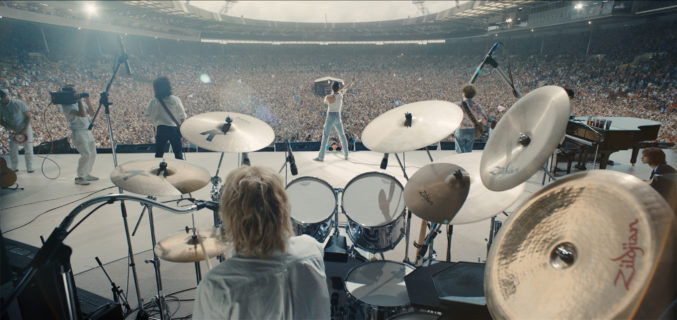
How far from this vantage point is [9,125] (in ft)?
14.7

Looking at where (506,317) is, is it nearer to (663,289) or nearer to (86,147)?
(663,289)

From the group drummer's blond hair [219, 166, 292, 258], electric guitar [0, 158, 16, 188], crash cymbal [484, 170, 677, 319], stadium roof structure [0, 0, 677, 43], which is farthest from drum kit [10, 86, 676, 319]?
stadium roof structure [0, 0, 677, 43]

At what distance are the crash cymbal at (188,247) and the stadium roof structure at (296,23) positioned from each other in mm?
18498

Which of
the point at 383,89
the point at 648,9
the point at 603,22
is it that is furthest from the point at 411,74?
the point at 648,9

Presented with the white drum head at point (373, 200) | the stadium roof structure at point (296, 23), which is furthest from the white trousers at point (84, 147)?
the stadium roof structure at point (296, 23)

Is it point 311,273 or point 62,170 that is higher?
point 311,273

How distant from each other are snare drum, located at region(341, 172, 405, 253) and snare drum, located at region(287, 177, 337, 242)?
0.48ft

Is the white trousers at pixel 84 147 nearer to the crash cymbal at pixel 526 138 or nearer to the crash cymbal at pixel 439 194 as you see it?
the crash cymbal at pixel 439 194

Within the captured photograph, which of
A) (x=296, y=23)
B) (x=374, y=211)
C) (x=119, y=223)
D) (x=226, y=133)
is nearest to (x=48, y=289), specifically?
(x=226, y=133)

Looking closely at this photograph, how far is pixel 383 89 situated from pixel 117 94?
15.3 meters

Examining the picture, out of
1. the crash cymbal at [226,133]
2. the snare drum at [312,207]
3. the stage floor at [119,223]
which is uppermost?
the crash cymbal at [226,133]

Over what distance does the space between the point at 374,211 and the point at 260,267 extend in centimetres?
141

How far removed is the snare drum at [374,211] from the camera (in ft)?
7.34

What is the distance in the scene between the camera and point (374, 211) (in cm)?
233
